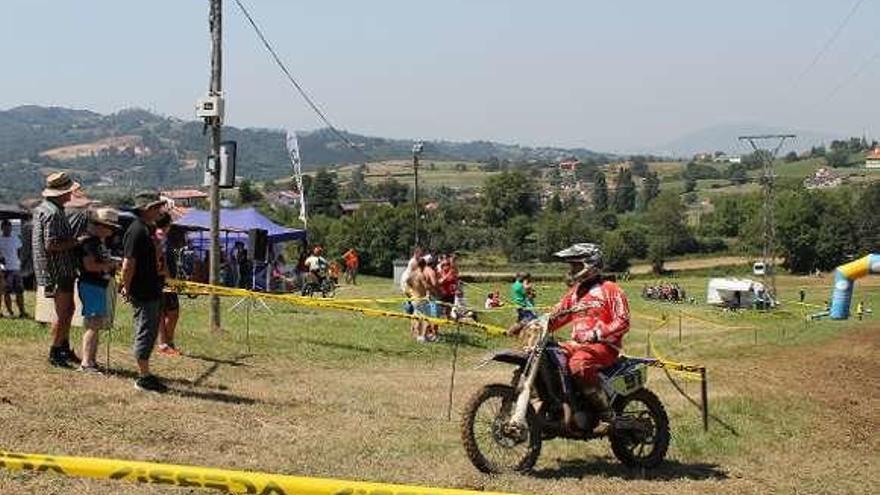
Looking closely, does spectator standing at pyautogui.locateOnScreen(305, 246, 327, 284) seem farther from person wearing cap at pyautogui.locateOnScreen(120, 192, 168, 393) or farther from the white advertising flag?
person wearing cap at pyautogui.locateOnScreen(120, 192, 168, 393)

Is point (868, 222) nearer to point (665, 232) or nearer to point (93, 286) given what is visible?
point (665, 232)

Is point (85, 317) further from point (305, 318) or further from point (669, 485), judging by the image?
point (305, 318)

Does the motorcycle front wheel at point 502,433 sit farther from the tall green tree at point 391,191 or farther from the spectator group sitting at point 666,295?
the tall green tree at point 391,191

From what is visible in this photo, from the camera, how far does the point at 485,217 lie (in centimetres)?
14575

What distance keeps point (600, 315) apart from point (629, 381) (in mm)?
714

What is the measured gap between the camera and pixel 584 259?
802cm

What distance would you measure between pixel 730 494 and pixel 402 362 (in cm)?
850

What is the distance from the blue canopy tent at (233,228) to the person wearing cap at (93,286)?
65.0 ft

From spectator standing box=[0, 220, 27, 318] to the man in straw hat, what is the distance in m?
5.23

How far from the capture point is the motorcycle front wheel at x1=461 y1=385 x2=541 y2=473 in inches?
303

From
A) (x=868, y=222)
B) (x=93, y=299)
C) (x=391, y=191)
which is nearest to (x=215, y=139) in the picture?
(x=93, y=299)

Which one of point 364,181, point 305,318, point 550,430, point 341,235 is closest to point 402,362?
point 305,318

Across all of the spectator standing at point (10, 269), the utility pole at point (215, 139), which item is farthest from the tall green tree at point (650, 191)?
the utility pole at point (215, 139)

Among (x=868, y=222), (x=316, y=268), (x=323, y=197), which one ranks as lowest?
(x=323, y=197)
